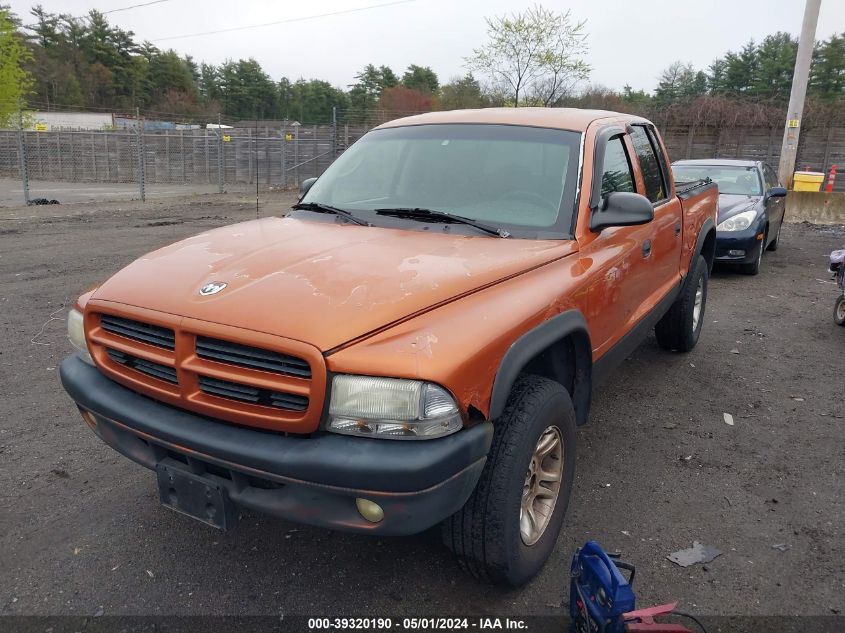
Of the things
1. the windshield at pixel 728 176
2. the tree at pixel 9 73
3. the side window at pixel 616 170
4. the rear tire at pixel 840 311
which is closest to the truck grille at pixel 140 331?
the side window at pixel 616 170

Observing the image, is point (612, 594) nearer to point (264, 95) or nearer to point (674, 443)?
point (674, 443)

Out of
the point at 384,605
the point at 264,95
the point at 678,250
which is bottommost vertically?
the point at 384,605

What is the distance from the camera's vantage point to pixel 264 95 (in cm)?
9038

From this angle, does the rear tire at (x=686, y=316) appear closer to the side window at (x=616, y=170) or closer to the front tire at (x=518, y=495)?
the side window at (x=616, y=170)

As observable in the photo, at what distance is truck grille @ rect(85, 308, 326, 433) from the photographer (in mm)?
2049

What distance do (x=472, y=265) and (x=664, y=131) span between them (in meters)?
26.2

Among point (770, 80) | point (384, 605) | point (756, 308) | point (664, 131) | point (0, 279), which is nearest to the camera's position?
point (384, 605)

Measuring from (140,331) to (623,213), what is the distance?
7.27 ft

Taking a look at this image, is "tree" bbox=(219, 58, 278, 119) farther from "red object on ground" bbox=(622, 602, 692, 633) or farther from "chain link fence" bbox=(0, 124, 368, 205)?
"red object on ground" bbox=(622, 602, 692, 633)

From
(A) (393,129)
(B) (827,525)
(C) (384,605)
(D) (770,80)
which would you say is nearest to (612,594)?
(C) (384,605)

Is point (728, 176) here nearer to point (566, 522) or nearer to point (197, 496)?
point (566, 522)

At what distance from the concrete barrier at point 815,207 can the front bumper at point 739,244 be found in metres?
7.77

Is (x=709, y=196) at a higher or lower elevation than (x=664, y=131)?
lower

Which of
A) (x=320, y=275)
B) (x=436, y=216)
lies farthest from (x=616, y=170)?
(x=320, y=275)
